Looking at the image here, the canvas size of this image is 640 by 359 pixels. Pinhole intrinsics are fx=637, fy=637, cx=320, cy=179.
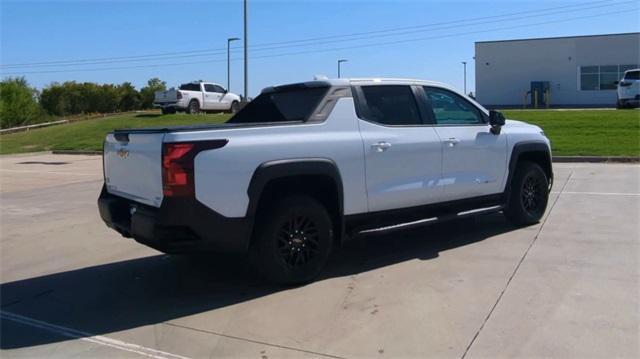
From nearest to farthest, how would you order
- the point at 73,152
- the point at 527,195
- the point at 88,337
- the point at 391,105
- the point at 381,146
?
the point at 88,337
the point at 381,146
the point at 391,105
the point at 527,195
the point at 73,152

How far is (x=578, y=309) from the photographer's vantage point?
4867 mm

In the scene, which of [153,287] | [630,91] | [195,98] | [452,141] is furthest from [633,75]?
[153,287]

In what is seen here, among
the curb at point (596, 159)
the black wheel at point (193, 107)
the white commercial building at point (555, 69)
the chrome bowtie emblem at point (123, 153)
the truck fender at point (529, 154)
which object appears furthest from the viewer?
the white commercial building at point (555, 69)

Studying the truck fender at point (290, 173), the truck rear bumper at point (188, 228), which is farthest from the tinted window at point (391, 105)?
the truck rear bumper at point (188, 228)

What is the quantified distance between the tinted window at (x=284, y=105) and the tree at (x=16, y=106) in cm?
4496

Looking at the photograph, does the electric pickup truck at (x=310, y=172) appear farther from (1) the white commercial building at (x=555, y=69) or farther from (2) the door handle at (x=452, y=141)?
(1) the white commercial building at (x=555, y=69)

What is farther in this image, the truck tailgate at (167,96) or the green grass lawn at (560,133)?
the truck tailgate at (167,96)

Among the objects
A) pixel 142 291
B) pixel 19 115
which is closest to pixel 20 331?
pixel 142 291

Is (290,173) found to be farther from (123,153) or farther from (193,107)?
(193,107)

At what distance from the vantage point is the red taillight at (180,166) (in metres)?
4.93

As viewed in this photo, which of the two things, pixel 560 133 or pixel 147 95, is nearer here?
pixel 560 133

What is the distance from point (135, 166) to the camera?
17.9 ft

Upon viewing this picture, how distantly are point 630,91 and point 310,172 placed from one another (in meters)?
28.4

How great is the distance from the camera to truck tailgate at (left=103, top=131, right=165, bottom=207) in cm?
512
